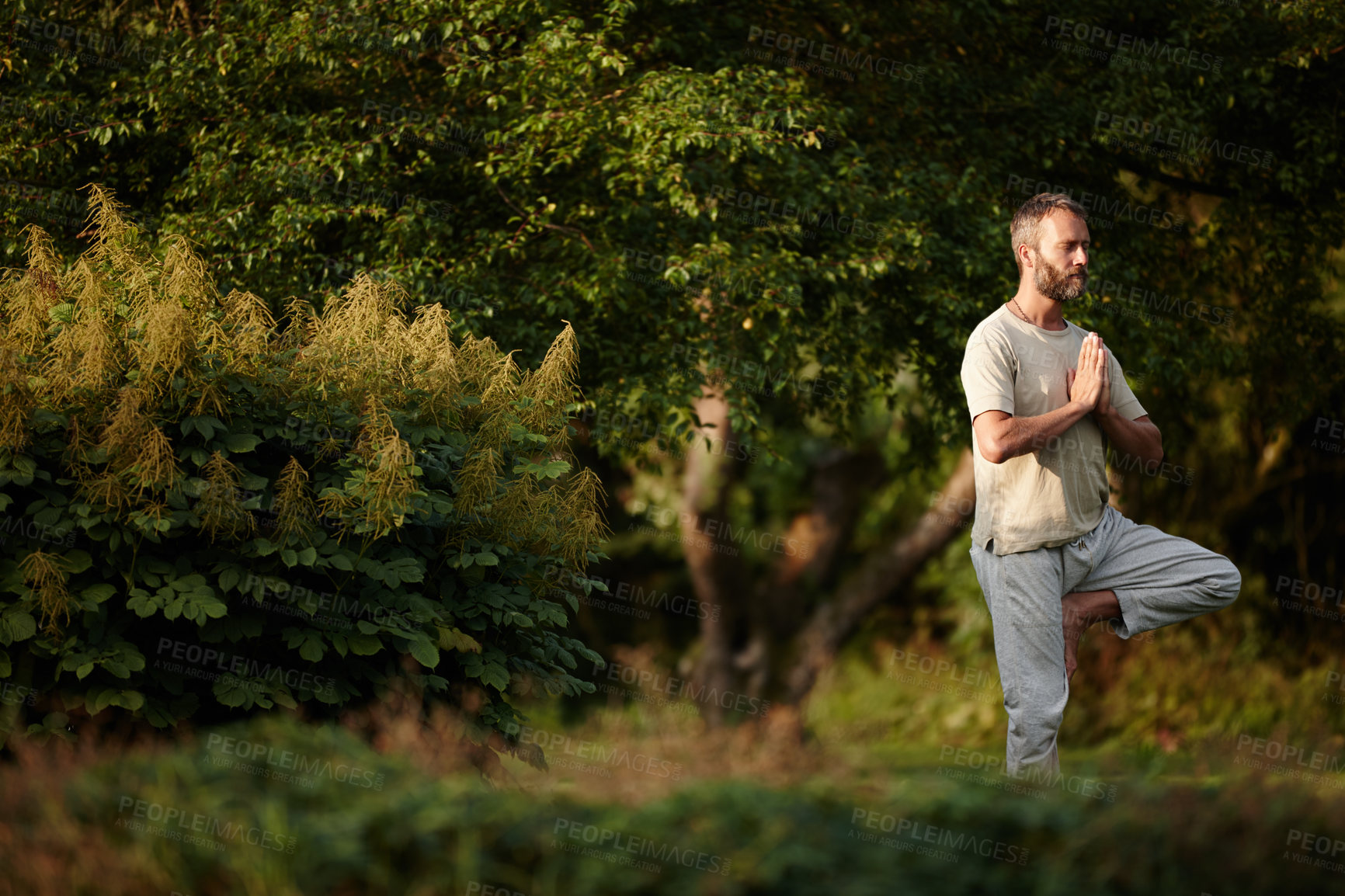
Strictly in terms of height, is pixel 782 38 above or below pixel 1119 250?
above

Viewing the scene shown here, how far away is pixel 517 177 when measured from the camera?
7.79 metres

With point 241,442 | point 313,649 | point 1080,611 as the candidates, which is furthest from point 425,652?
point 1080,611

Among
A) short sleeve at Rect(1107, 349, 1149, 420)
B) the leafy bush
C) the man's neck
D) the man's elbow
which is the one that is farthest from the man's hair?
the leafy bush

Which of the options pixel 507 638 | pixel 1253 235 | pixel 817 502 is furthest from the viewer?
pixel 817 502

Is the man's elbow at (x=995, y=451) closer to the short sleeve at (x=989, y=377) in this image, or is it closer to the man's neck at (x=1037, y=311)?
the short sleeve at (x=989, y=377)

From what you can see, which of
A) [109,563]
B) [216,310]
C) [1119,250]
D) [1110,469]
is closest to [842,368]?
[1119,250]

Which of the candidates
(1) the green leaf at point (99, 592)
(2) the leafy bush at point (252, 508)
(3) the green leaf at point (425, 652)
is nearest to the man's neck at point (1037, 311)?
(2) the leafy bush at point (252, 508)

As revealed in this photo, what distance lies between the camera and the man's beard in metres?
4.64

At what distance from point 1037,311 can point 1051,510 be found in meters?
0.76

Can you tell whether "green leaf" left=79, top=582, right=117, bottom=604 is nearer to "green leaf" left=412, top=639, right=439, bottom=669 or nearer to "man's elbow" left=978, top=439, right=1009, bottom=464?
"green leaf" left=412, top=639, right=439, bottom=669

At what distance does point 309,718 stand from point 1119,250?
6465 millimetres

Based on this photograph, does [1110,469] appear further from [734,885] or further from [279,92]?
[734,885]

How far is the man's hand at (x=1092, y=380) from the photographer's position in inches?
176

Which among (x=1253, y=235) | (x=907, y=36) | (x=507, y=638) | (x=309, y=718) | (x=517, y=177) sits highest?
(x=907, y=36)
